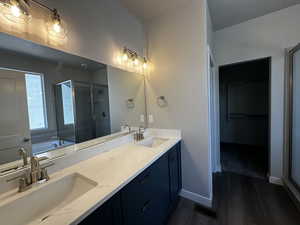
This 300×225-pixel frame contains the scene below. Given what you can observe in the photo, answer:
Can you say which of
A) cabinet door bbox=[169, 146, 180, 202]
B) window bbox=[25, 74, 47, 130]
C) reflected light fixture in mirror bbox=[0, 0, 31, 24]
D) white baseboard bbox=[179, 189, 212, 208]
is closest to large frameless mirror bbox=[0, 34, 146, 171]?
window bbox=[25, 74, 47, 130]

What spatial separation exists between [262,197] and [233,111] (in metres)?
2.82

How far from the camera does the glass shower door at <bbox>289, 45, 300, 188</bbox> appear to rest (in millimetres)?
1944

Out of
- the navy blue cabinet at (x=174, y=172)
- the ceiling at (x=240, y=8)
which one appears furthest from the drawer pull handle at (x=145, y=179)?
the ceiling at (x=240, y=8)

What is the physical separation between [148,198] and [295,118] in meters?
2.29

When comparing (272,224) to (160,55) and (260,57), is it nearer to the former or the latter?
(260,57)

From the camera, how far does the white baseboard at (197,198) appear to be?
6.17 ft

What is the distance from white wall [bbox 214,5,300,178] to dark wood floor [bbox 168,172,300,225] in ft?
1.39

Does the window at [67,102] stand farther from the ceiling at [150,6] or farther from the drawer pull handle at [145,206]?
the ceiling at [150,6]

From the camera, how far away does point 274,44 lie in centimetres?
221

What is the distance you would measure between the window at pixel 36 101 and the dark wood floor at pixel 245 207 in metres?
1.70

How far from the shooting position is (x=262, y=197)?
1995 mm

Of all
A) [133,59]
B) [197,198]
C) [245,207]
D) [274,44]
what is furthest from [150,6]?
[245,207]

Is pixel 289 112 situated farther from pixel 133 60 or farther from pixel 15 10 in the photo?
pixel 15 10

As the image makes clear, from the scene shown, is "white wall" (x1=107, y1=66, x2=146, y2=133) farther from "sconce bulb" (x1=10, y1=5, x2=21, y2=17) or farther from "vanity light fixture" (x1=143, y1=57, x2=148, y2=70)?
"sconce bulb" (x1=10, y1=5, x2=21, y2=17)
